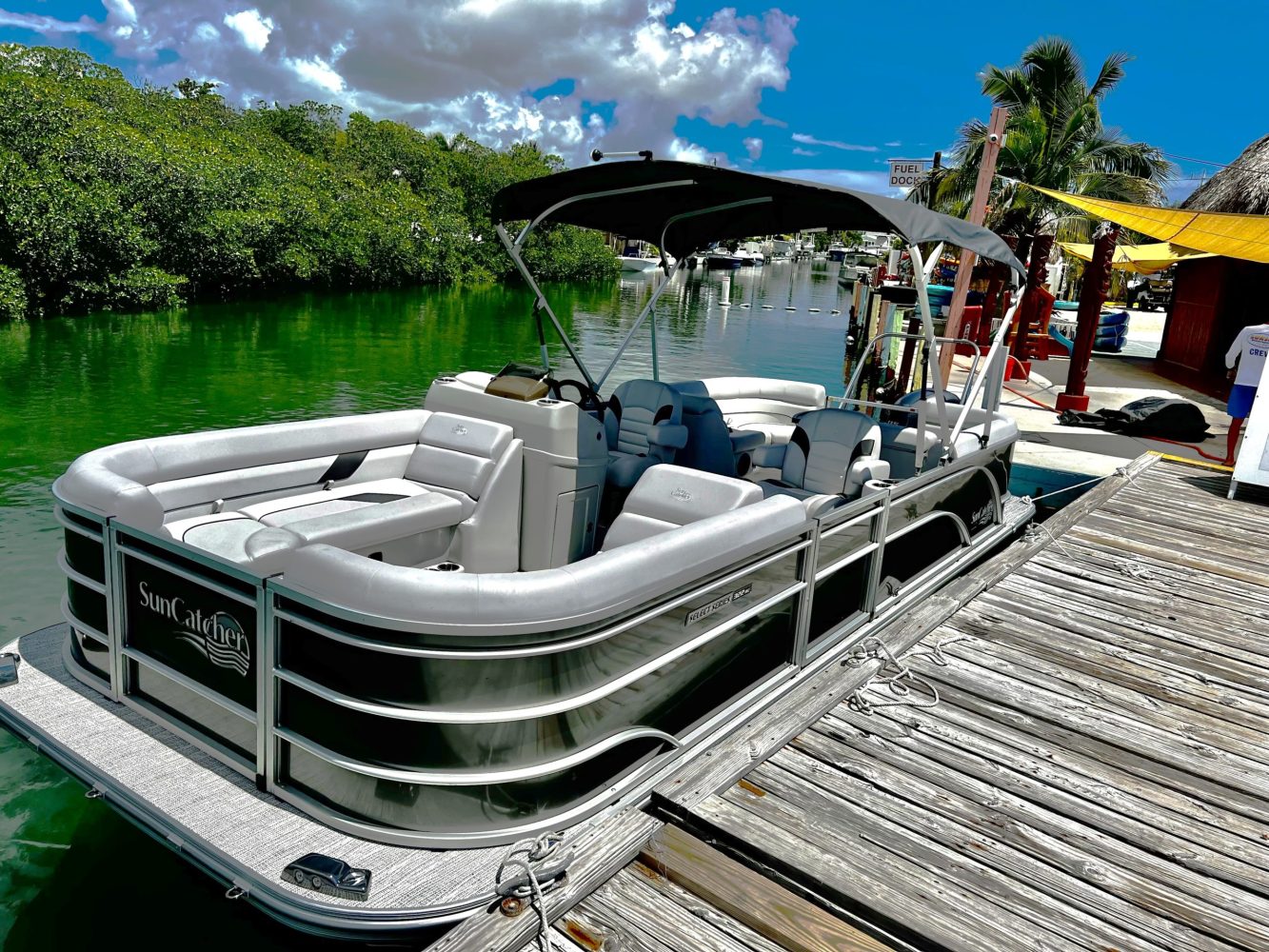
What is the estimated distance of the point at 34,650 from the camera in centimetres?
352

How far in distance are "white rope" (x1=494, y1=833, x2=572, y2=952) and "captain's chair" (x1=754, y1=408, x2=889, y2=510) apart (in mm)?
2832

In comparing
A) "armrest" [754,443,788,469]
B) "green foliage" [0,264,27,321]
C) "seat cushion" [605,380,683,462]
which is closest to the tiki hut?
"armrest" [754,443,788,469]

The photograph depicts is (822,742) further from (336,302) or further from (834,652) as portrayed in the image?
(336,302)

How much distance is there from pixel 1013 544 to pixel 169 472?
4.77m

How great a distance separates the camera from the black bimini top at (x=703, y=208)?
4320 mm

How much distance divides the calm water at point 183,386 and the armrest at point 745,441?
4.18 m

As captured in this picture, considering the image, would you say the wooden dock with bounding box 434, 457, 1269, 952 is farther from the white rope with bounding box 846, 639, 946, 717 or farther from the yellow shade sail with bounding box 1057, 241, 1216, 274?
the yellow shade sail with bounding box 1057, 241, 1216, 274

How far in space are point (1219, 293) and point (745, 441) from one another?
46.4ft

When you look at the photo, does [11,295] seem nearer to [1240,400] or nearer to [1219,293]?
[1240,400]

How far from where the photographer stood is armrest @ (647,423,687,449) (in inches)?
216

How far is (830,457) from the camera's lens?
17.0ft

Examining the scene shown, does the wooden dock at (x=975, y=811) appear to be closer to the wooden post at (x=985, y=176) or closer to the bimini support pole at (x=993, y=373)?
the bimini support pole at (x=993, y=373)

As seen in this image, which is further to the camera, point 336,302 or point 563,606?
point 336,302

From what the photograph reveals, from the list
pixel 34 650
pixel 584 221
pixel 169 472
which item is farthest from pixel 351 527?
pixel 584 221
